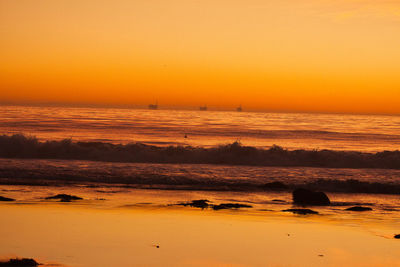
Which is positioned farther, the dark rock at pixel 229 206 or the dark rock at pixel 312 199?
the dark rock at pixel 312 199

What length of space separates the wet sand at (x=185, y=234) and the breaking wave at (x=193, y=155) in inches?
582

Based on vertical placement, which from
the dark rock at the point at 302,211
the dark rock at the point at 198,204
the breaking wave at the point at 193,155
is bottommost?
the breaking wave at the point at 193,155

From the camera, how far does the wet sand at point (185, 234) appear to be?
9055 millimetres

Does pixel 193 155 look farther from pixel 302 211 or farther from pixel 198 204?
pixel 302 211

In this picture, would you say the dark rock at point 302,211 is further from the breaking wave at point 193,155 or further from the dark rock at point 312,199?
the breaking wave at point 193,155

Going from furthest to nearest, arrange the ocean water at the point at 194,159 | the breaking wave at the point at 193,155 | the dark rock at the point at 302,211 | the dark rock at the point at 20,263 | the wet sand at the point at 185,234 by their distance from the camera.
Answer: the breaking wave at the point at 193,155, the ocean water at the point at 194,159, the dark rock at the point at 302,211, the wet sand at the point at 185,234, the dark rock at the point at 20,263

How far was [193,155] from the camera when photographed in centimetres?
3128

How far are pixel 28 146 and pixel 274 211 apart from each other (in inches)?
833

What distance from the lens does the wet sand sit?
905 centimetres

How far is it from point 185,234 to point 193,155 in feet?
66.8

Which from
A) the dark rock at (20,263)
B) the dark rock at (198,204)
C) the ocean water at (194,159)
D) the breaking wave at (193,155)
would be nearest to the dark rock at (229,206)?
the dark rock at (198,204)

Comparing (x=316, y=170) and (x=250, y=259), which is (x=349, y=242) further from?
(x=316, y=170)

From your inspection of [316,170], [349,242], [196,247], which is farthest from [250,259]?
[316,170]

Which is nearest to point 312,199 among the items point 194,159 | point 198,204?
point 198,204
